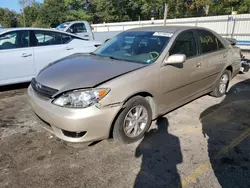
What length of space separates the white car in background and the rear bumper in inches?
111

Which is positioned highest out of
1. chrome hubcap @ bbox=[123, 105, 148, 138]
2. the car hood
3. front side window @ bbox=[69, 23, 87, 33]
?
front side window @ bbox=[69, 23, 87, 33]

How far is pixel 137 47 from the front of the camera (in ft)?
12.2

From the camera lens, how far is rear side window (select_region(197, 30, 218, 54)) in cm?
414

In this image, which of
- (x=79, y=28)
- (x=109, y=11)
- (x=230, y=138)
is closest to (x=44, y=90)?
(x=230, y=138)

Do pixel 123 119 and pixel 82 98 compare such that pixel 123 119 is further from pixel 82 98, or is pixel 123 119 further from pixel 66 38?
pixel 66 38

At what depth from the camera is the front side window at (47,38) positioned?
5.55 meters

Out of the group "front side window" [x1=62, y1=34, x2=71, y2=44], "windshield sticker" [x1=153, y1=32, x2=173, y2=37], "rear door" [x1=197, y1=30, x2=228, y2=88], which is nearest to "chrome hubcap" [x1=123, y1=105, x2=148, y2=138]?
"windshield sticker" [x1=153, y1=32, x2=173, y2=37]

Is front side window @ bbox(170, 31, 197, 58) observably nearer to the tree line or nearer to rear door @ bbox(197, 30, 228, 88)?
rear door @ bbox(197, 30, 228, 88)

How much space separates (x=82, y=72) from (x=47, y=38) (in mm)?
3264

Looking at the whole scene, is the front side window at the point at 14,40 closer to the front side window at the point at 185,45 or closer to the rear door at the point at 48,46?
the rear door at the point at 48,46

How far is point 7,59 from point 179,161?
438cm

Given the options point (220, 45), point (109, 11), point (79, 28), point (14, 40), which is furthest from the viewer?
point (109, 11)

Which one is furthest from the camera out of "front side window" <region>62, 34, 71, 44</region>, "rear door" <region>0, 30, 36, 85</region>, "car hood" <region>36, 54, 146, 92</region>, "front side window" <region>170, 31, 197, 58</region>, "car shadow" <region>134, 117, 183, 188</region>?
"front side window" <region>62, 34, 71, 44</region>

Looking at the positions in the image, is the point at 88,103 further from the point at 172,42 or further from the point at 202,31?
the point at 202,31
